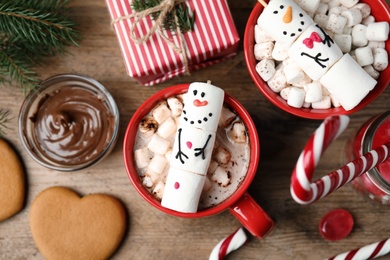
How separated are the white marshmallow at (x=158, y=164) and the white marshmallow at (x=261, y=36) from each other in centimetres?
44

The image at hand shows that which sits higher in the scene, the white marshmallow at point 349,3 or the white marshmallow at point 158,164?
the white marshmallow at point 349,3

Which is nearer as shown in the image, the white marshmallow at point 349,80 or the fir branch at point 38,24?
the white marshmallow at point 349,80

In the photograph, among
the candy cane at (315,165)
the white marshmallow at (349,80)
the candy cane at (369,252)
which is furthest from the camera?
the candy cane at (369,252)

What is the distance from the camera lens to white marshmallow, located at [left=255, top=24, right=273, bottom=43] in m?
1.33

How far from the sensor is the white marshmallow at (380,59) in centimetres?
129

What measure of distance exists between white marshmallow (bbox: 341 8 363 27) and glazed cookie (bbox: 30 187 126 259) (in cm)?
91

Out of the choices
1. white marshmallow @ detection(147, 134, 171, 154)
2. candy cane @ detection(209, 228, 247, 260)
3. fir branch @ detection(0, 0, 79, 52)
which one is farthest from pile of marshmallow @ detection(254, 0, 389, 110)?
fir branch @ detection(0, 0, 79, 52)

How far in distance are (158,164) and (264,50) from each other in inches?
17.7

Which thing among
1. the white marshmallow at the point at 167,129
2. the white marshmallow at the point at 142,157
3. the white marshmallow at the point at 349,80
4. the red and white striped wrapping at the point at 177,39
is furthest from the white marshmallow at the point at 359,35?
the white marshmallow at the point at 142,157

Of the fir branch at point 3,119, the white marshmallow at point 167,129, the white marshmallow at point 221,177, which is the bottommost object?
the fir branch at point 3,119

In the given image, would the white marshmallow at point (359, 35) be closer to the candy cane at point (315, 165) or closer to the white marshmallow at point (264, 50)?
the white marshmallow at point (264, 50)

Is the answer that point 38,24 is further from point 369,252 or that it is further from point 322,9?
point 369,252

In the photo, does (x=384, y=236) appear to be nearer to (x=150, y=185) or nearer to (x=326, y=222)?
(x=326, y=222)

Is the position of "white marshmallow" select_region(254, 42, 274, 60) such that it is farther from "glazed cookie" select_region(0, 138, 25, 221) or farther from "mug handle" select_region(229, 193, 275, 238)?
"glazed cookie" select_region(0, 138, 25, 221)
